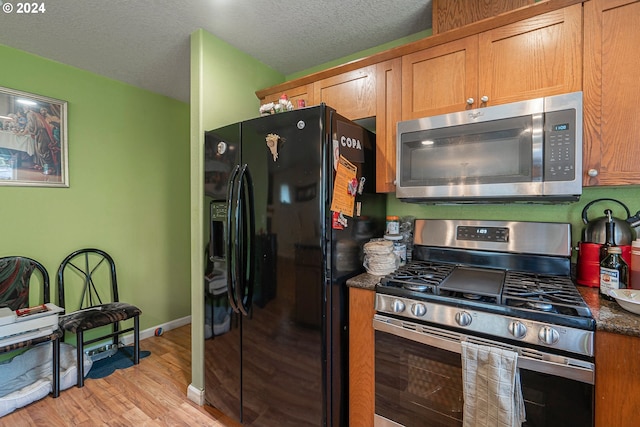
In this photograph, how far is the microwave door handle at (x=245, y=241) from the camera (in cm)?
158

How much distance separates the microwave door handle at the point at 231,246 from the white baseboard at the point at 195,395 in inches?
31.7

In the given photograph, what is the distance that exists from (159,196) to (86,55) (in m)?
1.36

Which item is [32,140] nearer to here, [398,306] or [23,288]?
[23,288]

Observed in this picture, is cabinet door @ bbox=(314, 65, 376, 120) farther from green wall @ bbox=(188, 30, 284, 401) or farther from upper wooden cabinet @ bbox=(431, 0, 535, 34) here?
green wall @ bbox=(188, 30, 284, 401)

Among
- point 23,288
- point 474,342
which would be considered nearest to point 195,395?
point 23,288

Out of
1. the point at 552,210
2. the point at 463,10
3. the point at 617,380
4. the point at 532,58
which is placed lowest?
the point at 617,380

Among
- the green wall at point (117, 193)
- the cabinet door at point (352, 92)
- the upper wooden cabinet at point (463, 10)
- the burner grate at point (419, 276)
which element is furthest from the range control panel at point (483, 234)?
the green wall at point (117, 193)

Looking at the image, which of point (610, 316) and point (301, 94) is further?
point (301, 94)

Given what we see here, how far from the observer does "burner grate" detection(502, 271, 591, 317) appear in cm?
106

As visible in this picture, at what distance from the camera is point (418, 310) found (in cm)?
126

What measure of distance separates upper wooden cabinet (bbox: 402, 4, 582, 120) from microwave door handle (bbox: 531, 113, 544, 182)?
157 mm

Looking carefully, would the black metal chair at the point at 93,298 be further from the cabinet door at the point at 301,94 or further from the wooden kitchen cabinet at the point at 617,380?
the wooden kitchen cabinet at the point at 617,380

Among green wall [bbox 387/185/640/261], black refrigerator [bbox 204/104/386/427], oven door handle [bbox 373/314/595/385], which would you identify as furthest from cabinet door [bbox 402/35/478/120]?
oven door handle [bbox 373/314/595/385]

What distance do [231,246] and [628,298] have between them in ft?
5.56
